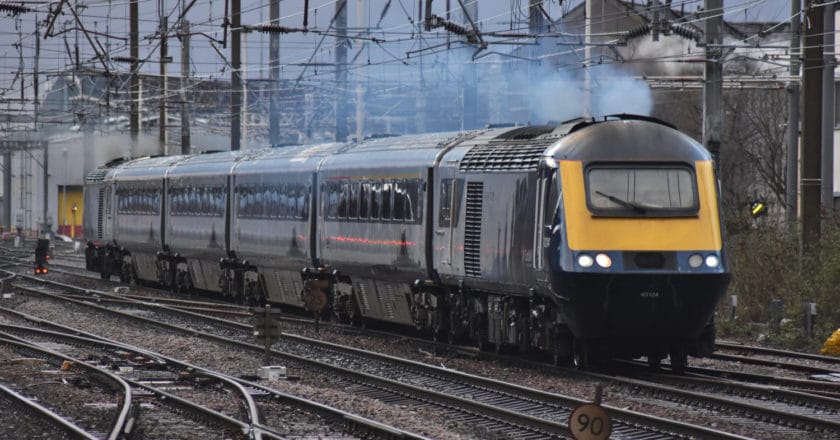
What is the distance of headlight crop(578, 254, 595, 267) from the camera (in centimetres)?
1636

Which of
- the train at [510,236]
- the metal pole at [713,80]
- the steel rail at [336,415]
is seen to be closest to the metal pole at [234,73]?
the train at [510,236]

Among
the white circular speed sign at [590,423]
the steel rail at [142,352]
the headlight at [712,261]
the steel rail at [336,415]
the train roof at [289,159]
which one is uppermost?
the train roof at [289,159]

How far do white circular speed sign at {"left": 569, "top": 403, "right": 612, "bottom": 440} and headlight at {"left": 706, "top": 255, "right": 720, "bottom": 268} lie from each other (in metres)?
6.48

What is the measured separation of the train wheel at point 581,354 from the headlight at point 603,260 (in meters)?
1.32

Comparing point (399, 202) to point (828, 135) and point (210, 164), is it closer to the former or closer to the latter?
point (828, 135)

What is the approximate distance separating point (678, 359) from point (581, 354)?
1161mm

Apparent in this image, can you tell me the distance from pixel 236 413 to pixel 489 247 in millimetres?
5047

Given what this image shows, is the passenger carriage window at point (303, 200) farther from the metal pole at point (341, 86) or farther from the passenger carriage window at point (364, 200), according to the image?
the metal pole at point (341, 86)

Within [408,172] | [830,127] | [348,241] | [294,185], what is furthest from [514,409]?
[830,127]

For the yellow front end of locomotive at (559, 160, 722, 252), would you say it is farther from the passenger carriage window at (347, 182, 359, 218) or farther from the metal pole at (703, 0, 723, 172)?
the passenger carriage window at (347, 182, 359, 218)

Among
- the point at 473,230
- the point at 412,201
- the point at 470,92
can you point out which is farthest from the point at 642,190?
the point at 470,92

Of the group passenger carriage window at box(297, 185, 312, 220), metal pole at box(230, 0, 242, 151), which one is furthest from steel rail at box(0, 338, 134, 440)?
metal pole at box(230, 0, 242, 151)

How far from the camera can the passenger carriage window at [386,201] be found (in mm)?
22531

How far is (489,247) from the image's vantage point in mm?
18875
